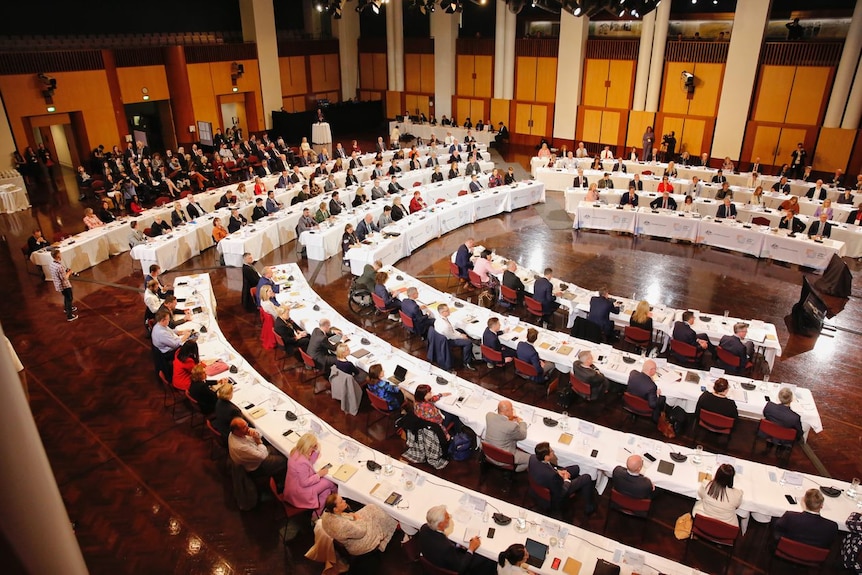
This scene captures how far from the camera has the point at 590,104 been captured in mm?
25281

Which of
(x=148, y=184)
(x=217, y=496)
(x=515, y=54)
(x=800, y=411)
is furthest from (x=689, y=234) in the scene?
(x=148, y=184)

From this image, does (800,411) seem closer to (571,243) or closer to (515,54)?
(571,243)

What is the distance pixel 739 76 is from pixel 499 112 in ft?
34.8

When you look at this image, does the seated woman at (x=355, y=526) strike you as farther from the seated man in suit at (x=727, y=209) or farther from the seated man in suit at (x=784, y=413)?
the seated man in suit at (x=727, y=209)

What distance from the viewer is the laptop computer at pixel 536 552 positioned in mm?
5570

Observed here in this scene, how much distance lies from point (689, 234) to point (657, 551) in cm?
1089

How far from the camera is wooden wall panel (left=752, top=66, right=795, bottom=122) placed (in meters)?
20.5

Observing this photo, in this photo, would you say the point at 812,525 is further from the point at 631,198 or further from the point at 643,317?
the point at 631,198

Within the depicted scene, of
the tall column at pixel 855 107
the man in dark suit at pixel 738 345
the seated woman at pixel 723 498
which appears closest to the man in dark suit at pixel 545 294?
the man in dark suit at pixel 738 345

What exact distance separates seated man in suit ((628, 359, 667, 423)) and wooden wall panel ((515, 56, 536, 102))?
21090mm

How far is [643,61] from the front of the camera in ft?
75.1

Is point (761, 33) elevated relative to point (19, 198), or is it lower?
elevated

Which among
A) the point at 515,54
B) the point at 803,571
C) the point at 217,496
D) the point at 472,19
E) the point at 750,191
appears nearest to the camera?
the point at 803,571

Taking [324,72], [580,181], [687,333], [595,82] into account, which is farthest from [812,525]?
[324,72]
